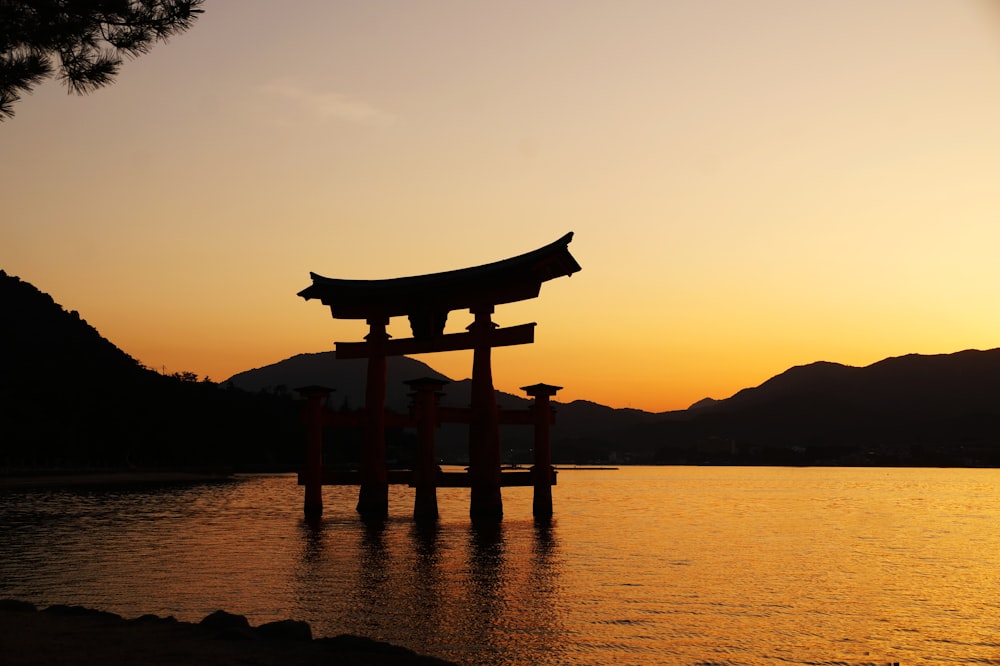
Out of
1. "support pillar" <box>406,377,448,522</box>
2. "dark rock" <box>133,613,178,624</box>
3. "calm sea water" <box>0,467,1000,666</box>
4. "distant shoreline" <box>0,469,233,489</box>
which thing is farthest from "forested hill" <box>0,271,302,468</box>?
"dark rock" <box>133,613,178,624</box>

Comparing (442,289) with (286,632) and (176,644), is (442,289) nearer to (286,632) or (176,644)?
(286,632)

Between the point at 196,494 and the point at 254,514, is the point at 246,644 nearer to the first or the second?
the point at 254,514

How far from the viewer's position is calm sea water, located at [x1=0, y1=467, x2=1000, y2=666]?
1224 centimetres

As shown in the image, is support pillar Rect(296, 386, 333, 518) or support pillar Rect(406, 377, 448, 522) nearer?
support pillar Rect(406, 377, 448, 522)

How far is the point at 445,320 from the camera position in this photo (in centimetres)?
→ 2762

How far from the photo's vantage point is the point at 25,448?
68.5 meters

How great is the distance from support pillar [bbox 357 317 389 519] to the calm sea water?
104cm

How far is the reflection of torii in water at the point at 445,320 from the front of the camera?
25.4 meters

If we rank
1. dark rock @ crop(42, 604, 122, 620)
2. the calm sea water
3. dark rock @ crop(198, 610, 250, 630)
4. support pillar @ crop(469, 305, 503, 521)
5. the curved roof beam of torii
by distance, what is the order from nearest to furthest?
dark rock @ crop(198, 610, 250, 630), dark rock @ crop(42, 604, 122, 620), the calm sea water, the curved roof beam of torii, support pillar @ crop(469, 305, 503, 521)

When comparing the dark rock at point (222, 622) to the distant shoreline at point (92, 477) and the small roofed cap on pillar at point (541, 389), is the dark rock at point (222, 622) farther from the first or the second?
the distant shoreline at point (92, 477)

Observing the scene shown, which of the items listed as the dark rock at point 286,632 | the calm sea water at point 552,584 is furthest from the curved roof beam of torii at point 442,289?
the dark rock at point 286,632

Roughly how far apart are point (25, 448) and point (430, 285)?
5483 centimetres

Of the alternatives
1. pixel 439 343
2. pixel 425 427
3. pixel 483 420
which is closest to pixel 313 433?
pixel 425 427

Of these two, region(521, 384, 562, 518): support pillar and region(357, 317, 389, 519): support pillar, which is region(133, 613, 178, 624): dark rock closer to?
region(357, 317, 389, 519): support pillar
